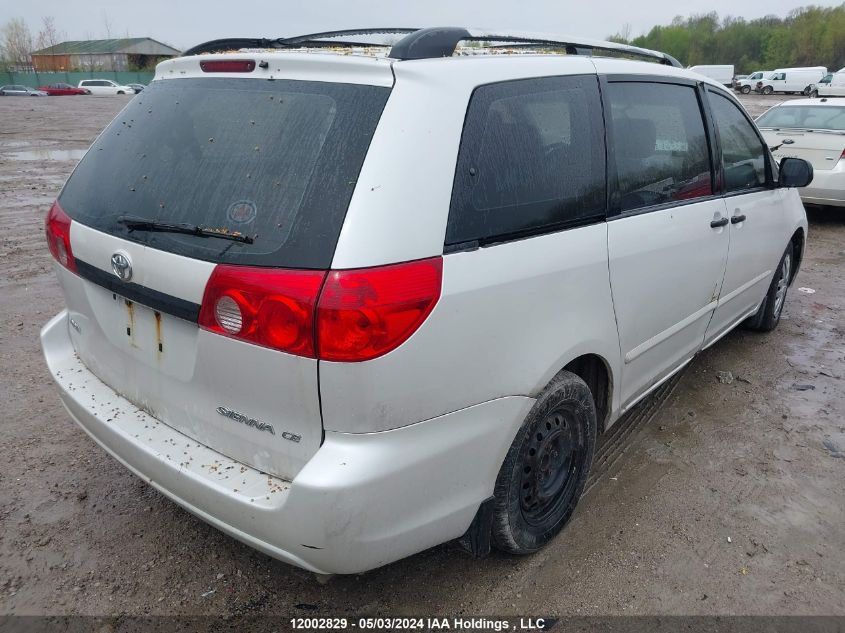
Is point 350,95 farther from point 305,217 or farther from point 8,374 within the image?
point 8,374

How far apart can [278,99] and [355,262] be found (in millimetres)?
689

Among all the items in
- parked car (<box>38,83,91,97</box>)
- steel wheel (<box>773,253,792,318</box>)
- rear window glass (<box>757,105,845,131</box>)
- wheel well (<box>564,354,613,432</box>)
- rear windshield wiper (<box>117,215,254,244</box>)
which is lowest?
→ steel wheel (<box>773,253,792,318</box>)

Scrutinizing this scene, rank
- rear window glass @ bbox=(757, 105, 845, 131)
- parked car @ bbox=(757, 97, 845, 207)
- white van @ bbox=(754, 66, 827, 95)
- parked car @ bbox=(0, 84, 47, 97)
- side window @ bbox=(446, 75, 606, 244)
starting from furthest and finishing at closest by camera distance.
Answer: parked car @ bbox=(0, 84, 47, 97) → white van @ bbox=(754, 66, 827, 95) → rear window glass @ bbox=(757, 105, 845, 131) → parked car @ bbox=(757, 97, 845, 207) → side window @ bbox=(446, 75, 606, 244)

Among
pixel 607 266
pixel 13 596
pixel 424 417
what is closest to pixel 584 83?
pixel 607 266

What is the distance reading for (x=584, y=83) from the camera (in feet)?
8.51

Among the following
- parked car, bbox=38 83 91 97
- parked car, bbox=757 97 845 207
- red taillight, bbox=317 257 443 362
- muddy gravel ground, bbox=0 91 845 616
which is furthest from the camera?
parked car, bbox=38 83 91 97

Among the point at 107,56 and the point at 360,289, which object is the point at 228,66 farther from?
the point at 107,56

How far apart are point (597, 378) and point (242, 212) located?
1.62 m

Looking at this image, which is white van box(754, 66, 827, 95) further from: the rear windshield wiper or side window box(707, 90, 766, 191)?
the rear windshield wiper

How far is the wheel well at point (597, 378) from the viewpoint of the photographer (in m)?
2.63

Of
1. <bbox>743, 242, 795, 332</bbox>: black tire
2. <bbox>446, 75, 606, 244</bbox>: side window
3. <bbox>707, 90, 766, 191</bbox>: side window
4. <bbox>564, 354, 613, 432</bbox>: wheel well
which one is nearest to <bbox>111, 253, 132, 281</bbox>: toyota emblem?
<bbox>446, 75, 606, 244</bbox>: side window

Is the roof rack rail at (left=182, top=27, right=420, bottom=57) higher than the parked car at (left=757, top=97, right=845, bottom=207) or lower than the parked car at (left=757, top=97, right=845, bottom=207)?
higher

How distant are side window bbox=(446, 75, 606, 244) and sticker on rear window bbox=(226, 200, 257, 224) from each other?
582 mm

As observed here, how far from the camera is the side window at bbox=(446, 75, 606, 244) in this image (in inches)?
80.6
